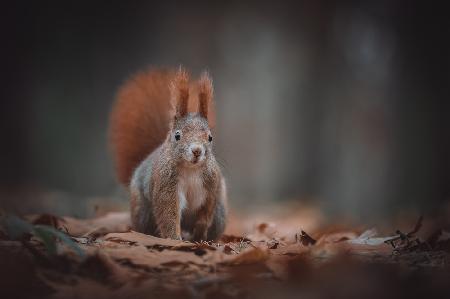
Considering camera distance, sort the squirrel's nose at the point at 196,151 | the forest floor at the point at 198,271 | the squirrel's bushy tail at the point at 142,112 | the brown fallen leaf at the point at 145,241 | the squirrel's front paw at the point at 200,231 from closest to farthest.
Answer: the forest floor at the point at 198,271 < the brown fallen leaf at the point at 145,241 < the squirrel's nose at the point at 196,151 < the squirrel's front paw at the point at 200,231 < the squirrel's bushy tail at the point at 142,112

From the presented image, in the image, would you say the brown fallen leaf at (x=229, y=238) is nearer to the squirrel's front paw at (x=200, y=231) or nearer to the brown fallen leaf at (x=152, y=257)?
the squirrel's front paw at (x=200, y=231)

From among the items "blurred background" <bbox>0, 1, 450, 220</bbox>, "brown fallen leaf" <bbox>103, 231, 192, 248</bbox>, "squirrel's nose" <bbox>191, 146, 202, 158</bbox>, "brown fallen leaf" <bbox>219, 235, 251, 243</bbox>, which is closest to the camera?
"brown fallen leaf" <bbox>103, 231, 192, 248</bbox>

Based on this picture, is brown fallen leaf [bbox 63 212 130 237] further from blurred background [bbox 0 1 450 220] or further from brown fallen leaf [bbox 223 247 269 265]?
blurred background [bbox 0 1 450 220]

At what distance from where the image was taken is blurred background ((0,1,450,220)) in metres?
5.14

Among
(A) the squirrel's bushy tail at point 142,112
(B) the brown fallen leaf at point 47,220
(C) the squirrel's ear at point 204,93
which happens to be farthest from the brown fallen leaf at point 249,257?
(A) the squirrel's bushy tail at point 142,112

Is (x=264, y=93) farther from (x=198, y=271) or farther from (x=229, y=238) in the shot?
(x=198, y=271)

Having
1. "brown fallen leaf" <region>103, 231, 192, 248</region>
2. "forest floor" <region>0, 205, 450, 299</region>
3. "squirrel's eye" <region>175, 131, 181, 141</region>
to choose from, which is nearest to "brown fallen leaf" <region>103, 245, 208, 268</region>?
"forest floor" <region>0, 205, 450, 299</region>

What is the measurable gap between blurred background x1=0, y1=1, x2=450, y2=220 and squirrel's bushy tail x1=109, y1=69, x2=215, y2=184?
1.64 m

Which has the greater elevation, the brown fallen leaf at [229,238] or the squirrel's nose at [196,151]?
the squirrel's nose at [196,151]

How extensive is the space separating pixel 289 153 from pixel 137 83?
12.5 ft

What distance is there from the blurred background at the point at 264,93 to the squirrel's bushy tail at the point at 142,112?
164cm

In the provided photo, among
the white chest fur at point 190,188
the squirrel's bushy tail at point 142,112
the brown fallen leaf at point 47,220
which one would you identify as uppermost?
the squirrel's bushy tail at point 142,112

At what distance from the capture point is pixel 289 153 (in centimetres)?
675

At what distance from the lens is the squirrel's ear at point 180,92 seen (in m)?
2.57
